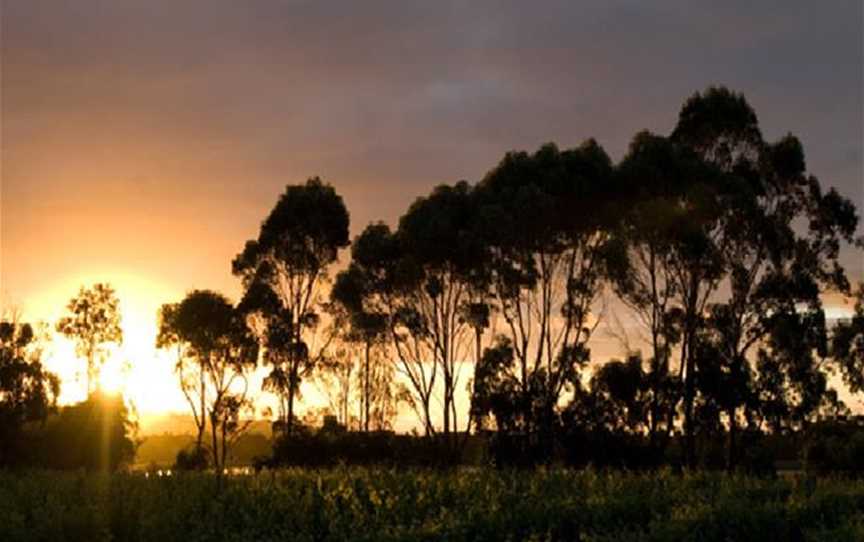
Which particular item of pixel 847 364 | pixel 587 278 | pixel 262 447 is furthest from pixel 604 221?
pixel 262 447

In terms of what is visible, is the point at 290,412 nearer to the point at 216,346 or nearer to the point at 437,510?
the point at 216,346

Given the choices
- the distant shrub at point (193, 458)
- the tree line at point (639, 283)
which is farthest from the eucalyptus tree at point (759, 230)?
the distant shrub at point (193, 458)

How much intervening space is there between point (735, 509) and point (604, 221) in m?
33.2

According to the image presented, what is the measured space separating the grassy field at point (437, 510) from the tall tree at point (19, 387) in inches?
1092

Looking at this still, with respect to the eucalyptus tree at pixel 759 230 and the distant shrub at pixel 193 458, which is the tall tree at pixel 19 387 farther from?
the eucalyptus tree at pixel 759 230

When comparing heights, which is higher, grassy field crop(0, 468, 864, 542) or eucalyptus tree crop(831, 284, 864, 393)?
eucalyptus tree crop(831, 284, 864, 393)

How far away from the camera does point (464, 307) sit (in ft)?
177

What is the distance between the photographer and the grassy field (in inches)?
652

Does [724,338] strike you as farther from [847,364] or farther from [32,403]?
[32,403]

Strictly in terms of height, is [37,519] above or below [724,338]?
below

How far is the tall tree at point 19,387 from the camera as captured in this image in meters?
51.4

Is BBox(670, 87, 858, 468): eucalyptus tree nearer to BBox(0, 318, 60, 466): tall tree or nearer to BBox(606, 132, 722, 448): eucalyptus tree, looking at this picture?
BBox(606, 132, 722, 448): eucalyptus tree

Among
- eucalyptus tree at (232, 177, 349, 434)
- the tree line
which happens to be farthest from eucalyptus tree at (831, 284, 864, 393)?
eucalyptus tree at (232, 177, 349, 434)

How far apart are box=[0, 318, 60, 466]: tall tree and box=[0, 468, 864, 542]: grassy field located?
91.0ft
